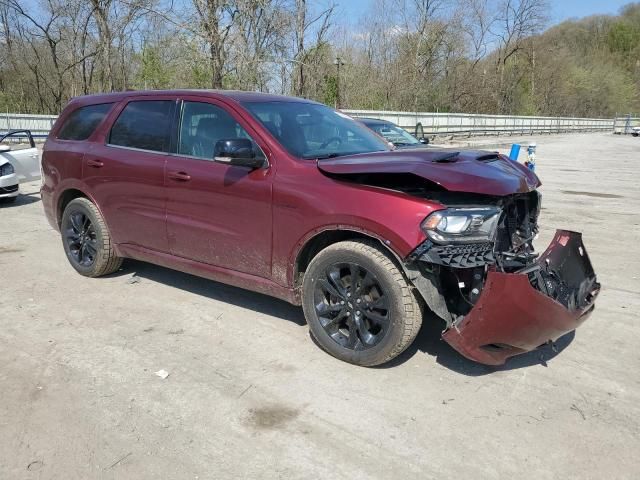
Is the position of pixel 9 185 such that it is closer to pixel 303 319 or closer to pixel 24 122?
pixel 303 319

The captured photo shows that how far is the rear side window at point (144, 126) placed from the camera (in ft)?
15.4

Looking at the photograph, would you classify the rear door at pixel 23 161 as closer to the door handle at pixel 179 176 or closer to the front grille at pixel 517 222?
the door handle at pixel 179 176

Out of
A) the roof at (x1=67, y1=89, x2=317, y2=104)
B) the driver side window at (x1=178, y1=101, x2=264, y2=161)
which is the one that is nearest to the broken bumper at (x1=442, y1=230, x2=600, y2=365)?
the driver side window at (x1=178, y1=101, x2=264, y2=161)

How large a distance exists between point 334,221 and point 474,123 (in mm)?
36068

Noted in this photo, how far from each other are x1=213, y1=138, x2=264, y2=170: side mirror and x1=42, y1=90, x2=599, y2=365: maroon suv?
1 centimetres

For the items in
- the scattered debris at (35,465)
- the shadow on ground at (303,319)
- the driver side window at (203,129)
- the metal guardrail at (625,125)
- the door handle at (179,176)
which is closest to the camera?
the scattered debris at (35,465)

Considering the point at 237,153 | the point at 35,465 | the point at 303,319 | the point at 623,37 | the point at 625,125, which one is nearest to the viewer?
the point at 35,465

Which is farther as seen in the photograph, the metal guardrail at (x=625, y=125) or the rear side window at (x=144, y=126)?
the metal guardrail at (x=625, y=125)

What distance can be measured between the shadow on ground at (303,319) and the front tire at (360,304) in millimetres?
253

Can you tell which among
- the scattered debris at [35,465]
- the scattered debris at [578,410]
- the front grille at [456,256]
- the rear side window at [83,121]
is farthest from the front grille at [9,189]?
the scattered debris at [578,410]

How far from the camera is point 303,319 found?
14.9 ft

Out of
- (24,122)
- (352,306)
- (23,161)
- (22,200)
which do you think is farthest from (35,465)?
(24,122)

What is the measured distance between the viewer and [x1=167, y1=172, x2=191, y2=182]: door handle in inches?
173

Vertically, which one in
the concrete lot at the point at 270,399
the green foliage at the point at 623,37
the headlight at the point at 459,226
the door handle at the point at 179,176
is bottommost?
the concrete lot at the point at 270,399
